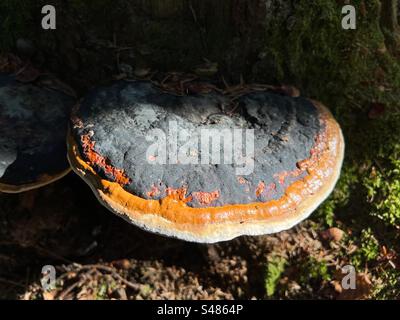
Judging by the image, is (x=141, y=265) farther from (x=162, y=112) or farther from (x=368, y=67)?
(x=368, y=67)

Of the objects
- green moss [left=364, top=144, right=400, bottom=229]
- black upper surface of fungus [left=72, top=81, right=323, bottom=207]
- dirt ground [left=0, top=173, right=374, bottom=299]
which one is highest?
black upper surface of fungus [left=72, top=81, right=323, bottom=207]

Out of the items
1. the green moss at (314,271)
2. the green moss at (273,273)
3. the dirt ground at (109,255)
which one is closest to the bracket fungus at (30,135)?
the dirt ground at (109,255)

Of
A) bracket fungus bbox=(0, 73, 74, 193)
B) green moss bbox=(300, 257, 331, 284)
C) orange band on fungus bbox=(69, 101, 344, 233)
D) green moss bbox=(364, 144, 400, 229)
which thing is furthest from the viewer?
green moss bbox=(300, 257, 331, 284)

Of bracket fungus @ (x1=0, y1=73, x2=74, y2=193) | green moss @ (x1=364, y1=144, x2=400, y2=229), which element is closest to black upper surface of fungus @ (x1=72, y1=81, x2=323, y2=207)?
bracket fungus @ (x1=0, y1=73, x2=74, y2=193)

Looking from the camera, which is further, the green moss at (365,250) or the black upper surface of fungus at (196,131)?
the green moss at (365,250)

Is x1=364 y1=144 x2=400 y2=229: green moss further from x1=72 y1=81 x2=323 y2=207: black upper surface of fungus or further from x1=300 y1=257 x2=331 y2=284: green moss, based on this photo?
x1=72 y1=81 x2=323 y2=207: black upper surface of fungus

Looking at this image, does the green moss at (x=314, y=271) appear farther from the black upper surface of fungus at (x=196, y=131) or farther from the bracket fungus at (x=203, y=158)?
the black upper surface of fungus at (x=196, y=131)

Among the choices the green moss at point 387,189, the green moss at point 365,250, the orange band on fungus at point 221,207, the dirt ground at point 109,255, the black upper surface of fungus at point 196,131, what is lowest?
the dirt ground at point 109,255

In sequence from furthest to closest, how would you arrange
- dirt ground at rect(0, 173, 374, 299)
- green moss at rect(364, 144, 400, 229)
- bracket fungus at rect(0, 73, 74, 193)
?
1. dirt ground at rect(0, 173, 374, 299)
2. green moss at rect(364, 144, 400, 229)
3. bracket fungus at rect(0, 73, 74, 193)
